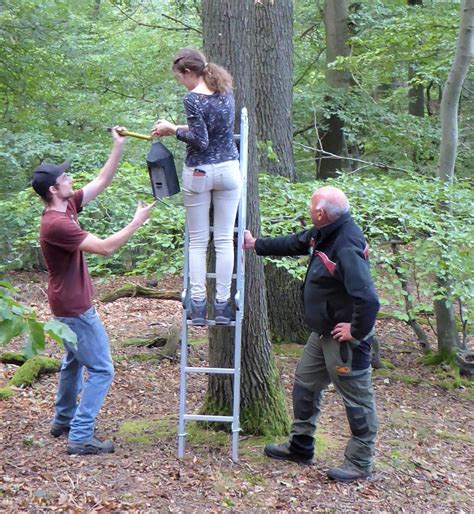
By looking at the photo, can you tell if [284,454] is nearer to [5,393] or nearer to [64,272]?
[64,272]

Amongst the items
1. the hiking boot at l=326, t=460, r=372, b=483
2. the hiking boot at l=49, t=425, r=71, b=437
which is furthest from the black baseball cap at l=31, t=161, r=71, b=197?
the hiking boot at l=326, t=460, r=372, b=483

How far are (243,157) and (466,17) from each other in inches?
201

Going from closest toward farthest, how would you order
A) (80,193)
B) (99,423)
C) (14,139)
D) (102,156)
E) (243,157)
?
(243,157)
(80,193)
(99,423)
(102,156)
(14,139)

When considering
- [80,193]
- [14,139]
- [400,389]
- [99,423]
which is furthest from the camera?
[14,139]

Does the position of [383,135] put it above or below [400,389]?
above

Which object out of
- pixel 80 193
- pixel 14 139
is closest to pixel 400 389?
pixel 80 193

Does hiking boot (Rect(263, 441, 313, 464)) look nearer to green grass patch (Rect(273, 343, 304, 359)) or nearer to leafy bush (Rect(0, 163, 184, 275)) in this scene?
leafy bush (Rect(0, 163, 184, 275))

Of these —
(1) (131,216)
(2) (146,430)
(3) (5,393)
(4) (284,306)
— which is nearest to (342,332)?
(2) (146,430)

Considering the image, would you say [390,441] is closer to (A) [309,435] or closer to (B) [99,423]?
(A) [309,435]

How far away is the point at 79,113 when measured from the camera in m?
13.3

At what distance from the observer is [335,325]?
4.39 meters

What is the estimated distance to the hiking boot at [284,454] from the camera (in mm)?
4762

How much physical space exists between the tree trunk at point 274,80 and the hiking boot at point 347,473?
14.3 ft

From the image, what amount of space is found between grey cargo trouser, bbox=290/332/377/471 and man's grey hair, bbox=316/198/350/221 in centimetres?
83
